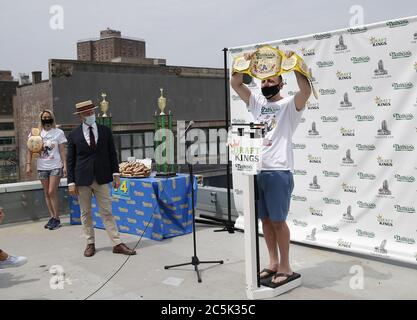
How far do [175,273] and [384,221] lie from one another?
6.93 ft

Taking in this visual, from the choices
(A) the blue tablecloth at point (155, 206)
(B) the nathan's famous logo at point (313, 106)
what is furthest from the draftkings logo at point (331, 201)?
(A) the blue tablecloth at point (155, 206)

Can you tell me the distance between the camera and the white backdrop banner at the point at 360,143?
4.18 m

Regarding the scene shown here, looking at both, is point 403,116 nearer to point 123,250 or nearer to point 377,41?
point 377,41

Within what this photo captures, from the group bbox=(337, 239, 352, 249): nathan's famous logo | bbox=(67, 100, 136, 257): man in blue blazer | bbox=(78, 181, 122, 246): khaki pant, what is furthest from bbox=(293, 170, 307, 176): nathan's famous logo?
bbox=(78, 181, 122, 246): khaki pant

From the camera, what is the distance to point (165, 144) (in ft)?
19.5

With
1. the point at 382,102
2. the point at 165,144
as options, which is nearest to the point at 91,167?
the point at 165,144

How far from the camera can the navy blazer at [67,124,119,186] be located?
4.78 metres

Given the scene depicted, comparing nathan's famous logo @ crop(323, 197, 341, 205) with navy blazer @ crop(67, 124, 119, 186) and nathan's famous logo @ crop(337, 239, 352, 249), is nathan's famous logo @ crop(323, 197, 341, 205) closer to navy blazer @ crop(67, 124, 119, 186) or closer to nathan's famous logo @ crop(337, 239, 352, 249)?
nathan's famous logo @ crop(337, 239, 352, 249)

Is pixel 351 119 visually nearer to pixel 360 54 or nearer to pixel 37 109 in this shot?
pixel 360 54

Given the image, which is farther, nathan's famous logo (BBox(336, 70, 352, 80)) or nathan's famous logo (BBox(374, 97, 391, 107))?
nathan's famous logo (BBox(336, 70, 352, 80))

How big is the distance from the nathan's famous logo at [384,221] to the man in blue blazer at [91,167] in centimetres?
259

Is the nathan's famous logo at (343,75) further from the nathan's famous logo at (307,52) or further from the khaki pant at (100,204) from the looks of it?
the khaki pant at (100,204)

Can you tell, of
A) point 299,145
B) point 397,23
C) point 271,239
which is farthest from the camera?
point 299,145

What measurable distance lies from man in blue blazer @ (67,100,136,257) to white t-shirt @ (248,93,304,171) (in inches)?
77.5
